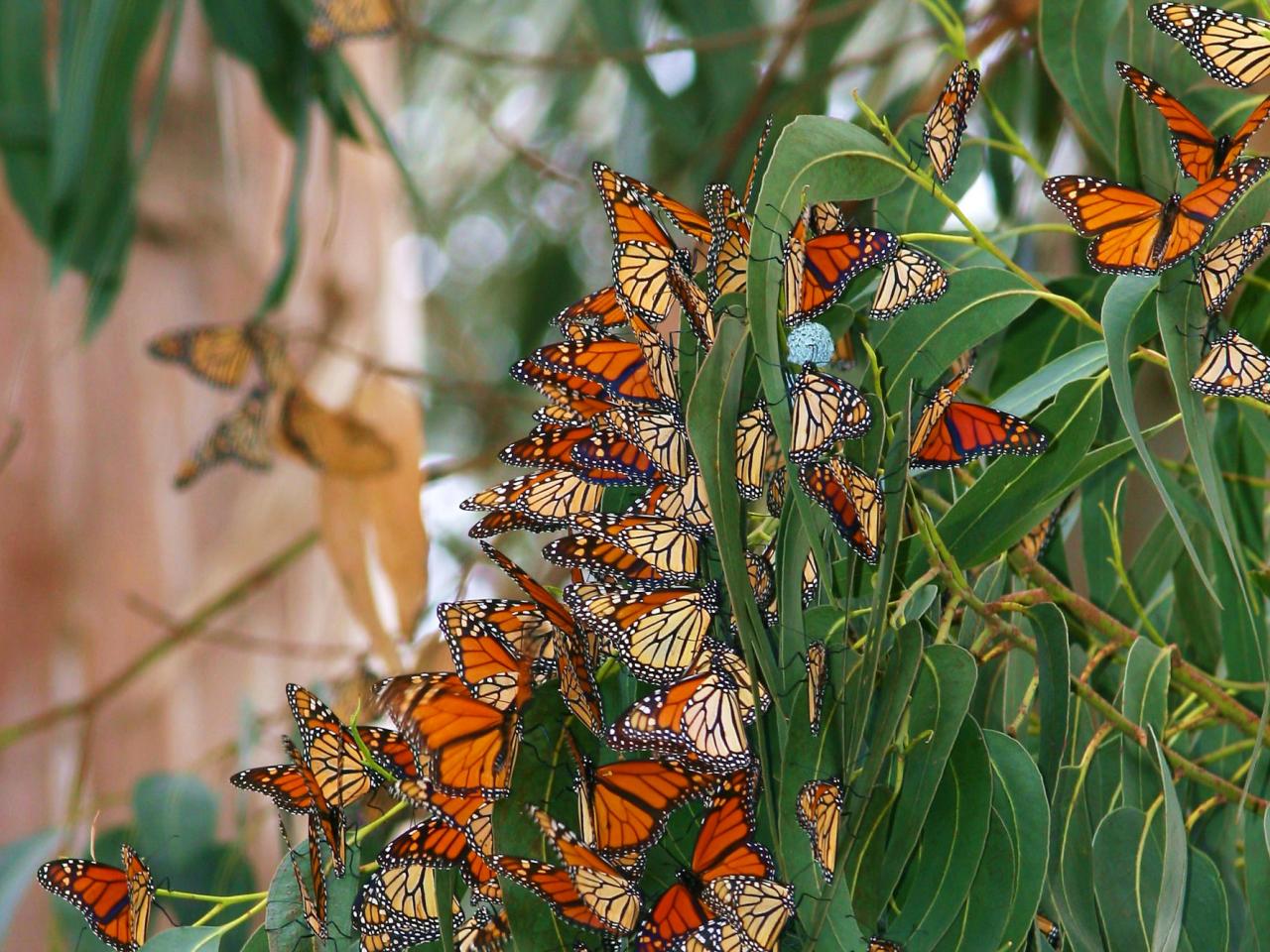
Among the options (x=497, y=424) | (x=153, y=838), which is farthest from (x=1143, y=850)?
(x=497, y=424)

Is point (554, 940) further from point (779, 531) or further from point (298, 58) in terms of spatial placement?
point (298, 58)

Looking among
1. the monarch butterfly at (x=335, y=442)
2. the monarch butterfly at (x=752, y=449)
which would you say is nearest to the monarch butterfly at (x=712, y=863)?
the monarch butterfly at (x=752, y=449)

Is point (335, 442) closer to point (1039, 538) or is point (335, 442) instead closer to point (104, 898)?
point (104, 898)

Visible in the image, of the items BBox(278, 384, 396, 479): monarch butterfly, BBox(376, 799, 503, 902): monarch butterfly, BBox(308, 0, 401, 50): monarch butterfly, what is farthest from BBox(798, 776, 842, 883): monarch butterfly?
BBox(308, 0, 401, 50): monarch butterfly

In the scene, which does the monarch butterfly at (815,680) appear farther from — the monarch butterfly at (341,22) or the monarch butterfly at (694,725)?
the monarch butterfly at (341,22)

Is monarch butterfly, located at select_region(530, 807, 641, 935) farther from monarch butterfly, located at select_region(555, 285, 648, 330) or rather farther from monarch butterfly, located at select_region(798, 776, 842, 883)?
monarch butterfly, located at select_region(555, 285, 648, 330)
